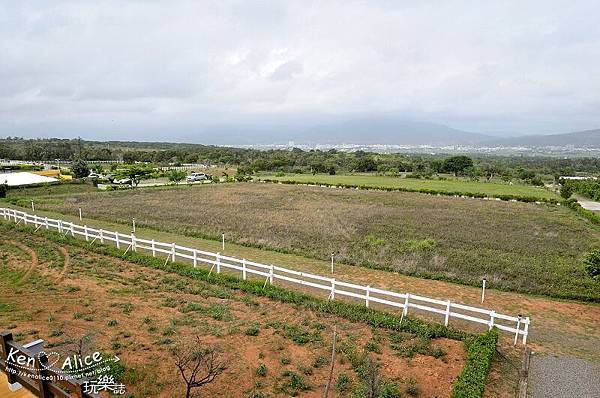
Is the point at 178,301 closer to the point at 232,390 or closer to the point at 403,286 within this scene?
the point at 232,390

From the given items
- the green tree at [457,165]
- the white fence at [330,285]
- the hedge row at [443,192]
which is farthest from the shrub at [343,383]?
the green tree at [457,165]

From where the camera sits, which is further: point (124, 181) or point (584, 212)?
point (124, 181)

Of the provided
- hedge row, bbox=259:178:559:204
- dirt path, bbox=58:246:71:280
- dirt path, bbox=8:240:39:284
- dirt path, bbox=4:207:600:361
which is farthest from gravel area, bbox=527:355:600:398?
hedge row, bbox=259:178:559:204

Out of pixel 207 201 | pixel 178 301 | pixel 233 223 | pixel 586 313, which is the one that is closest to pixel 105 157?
pixel 207 201

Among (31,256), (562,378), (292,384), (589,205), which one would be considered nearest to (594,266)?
(562,378)

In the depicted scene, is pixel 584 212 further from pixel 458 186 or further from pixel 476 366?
pixel 476 366

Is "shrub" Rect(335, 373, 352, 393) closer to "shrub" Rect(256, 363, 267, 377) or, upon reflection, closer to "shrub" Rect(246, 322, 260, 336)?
"shrub" Rect(256, 363, 267, 377)
